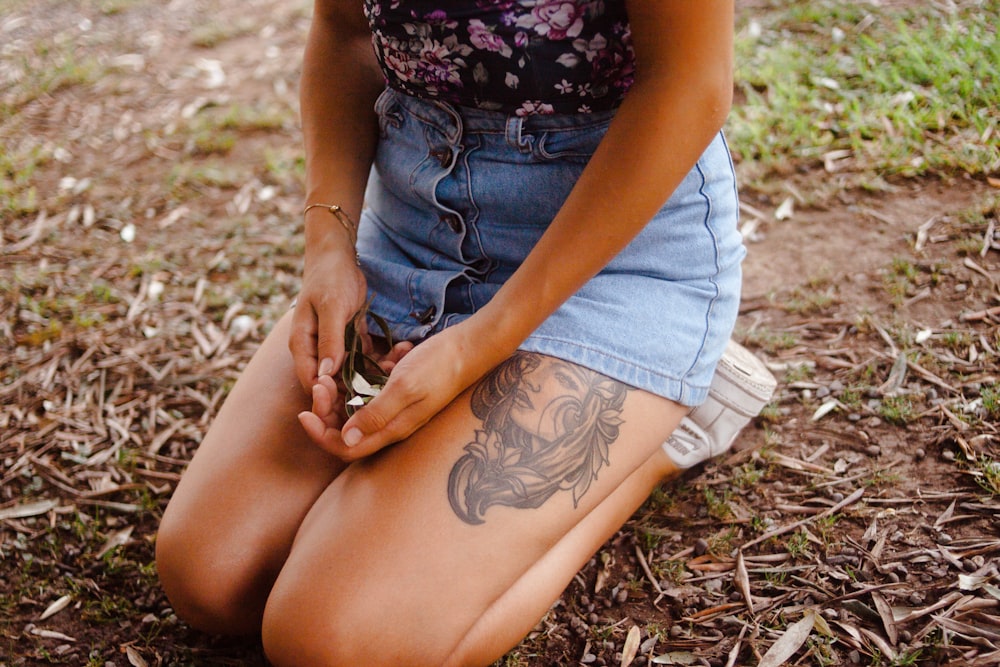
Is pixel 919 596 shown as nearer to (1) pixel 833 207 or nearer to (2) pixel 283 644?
(2) pixel 283 644

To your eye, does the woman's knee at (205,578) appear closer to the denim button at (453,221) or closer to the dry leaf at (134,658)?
the dry leaf at (134,658)

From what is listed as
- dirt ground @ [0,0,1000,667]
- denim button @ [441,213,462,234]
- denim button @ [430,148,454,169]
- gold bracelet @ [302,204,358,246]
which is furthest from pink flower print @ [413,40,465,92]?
dirt ground @ [0,0,1000,667]

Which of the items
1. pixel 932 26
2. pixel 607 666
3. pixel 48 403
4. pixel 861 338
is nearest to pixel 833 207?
pixel 861 338

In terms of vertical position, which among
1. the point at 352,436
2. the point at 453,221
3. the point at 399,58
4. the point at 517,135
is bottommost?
the point at 352,436

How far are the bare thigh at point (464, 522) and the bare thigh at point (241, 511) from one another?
0.12 meters

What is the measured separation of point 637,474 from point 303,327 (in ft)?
2.82

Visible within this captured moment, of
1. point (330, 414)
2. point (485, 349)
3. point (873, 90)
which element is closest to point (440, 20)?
point (485, 349)

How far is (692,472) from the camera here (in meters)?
2.13

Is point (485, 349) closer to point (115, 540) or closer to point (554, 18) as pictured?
point (554, 18)

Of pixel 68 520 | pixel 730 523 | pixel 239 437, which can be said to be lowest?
pixel 68 520

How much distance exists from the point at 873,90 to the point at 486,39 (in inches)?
87.1

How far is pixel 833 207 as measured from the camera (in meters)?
2.81

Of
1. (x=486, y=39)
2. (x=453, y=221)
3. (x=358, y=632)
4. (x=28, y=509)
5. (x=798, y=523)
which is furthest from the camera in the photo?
(x=28, y=509)

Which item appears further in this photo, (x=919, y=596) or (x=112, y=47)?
(x=112, y=47)
